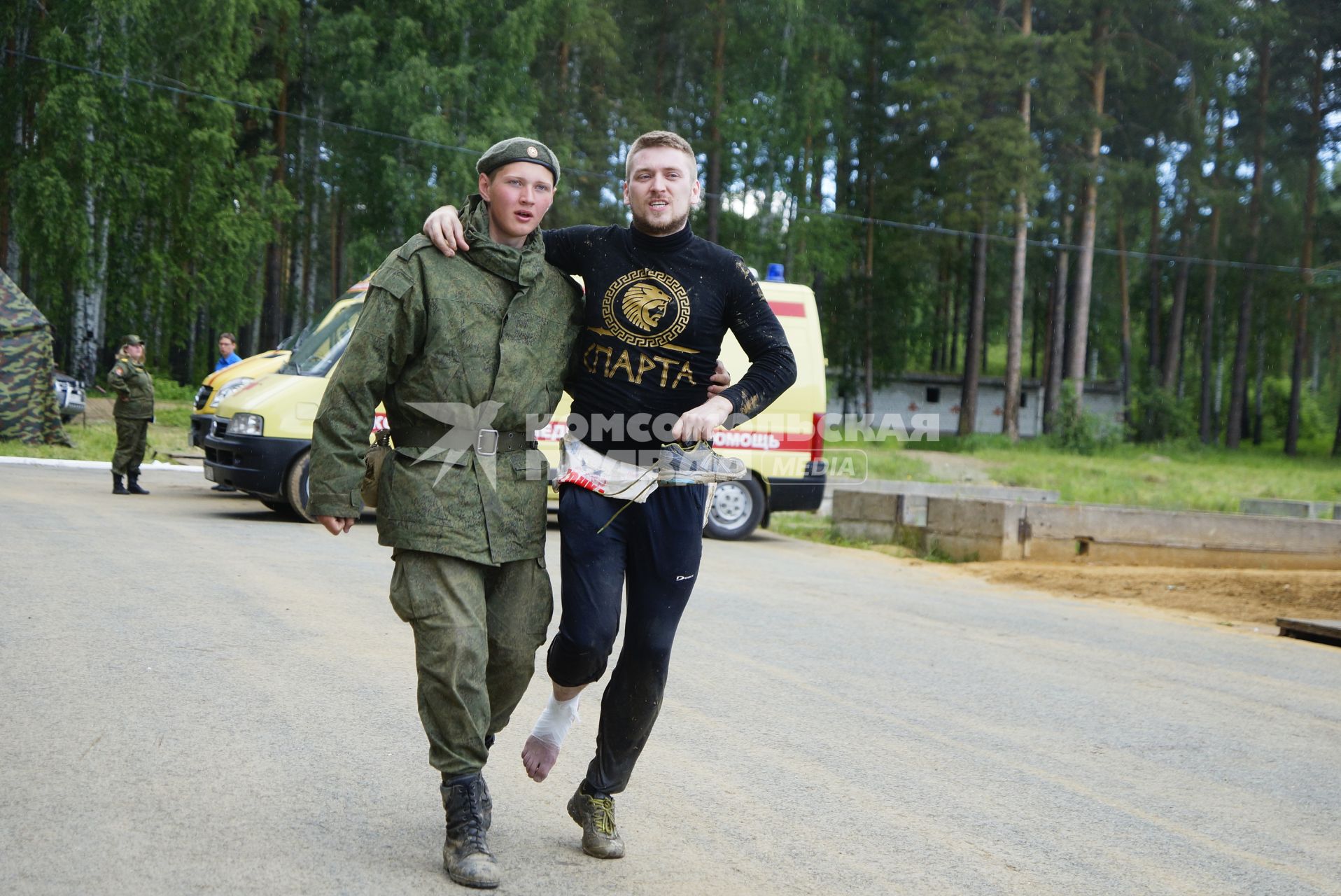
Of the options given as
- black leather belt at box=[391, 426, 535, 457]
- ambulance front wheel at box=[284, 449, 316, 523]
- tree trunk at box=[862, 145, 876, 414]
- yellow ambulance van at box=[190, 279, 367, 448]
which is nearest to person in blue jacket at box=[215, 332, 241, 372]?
yellow ambulance van at box=[190, 279, 367, 448]

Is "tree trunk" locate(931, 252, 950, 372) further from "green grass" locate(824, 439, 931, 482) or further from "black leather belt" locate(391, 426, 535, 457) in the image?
"black leather belt" locate(391, 426, 535, 457)

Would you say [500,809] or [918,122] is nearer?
[500,809]

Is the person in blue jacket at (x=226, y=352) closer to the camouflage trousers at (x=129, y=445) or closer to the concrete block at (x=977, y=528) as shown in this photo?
the camouflage trousers at (x=129, y=445)

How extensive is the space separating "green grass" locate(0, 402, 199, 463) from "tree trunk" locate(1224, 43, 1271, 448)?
38.5 meters

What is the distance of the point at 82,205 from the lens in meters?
29.2

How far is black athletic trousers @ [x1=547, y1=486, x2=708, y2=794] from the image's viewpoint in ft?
12.5

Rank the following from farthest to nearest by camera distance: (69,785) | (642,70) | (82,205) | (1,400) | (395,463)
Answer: (642,70)
(82,205)
(1,400)
(69,785)
(395,463)

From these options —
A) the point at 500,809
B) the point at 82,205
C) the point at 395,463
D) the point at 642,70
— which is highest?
the point at 642,70

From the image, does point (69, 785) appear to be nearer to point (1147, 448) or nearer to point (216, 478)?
point (216, 478)

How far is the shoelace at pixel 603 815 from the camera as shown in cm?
384

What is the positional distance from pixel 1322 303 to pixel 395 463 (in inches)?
1853

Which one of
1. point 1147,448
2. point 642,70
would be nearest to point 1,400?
point 642,70

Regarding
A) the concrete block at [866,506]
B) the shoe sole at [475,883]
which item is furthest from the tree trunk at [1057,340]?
the shoe sole at [475,883]

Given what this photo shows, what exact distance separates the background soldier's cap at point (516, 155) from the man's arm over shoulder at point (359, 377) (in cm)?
38
